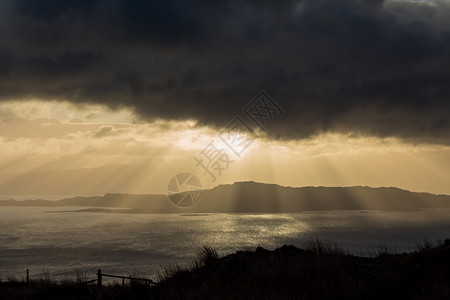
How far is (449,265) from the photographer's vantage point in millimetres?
9875

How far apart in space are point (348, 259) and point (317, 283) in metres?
3.30

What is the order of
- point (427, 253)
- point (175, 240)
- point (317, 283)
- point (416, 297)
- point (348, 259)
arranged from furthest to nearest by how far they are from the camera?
point (175, 240)
point (427, 253)
point (348, 259)
point (317, 283)
point (416, 297)

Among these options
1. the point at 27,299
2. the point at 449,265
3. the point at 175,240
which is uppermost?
the point at 449,265

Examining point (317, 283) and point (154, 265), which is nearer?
point (317, 283)

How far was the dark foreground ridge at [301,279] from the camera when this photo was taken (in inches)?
287

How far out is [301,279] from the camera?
863cm

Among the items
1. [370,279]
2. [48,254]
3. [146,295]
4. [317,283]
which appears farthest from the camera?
[48,254]

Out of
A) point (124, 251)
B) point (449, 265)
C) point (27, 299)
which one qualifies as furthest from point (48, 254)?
point (449, 265)

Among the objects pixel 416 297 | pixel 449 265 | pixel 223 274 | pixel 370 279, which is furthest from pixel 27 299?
pixel 449 265

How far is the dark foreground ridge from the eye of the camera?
287 inches

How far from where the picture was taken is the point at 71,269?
8719 cm

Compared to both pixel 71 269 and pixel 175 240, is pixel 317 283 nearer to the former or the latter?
pixel 71 269

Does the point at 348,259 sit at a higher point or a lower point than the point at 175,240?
higher

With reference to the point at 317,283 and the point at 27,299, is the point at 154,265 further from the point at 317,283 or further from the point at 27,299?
the point at 317,283
